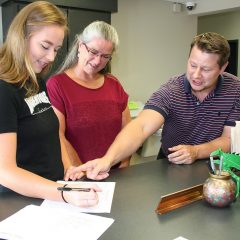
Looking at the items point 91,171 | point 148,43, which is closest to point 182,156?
point 91,171

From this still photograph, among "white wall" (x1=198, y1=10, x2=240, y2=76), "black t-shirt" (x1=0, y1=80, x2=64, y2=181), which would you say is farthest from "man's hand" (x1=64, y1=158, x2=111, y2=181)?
"white wall" (x1=198, y1=10, x2=240, y2=76)

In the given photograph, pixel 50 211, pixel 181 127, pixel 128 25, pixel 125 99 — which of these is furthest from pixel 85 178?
pixel 128 25

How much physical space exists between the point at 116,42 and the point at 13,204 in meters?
1.06

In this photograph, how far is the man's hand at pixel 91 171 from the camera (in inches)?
51.9

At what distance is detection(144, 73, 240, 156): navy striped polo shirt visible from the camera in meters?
1.73

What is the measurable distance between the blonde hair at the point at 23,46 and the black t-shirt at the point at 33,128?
5 cm

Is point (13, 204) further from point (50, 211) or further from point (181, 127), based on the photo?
point (181, 127)

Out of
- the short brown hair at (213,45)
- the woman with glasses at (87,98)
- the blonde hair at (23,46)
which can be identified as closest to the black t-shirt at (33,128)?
the blonde hair at (23,46)

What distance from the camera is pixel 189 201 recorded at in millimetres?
1133

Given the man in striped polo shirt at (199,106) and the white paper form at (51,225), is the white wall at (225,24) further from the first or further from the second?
the white paper form at (51,225)

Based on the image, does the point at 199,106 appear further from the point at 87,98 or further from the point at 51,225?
the point at 51,225

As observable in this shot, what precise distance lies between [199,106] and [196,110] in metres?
0.03

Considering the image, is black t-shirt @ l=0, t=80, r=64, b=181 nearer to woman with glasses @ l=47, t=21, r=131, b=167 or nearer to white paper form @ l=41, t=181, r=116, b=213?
white paper form @ l=41, t=181, r=116, b=213

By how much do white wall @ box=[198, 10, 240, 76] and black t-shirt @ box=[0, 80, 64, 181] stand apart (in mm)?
4553
